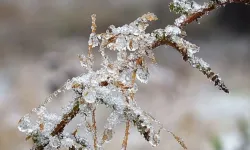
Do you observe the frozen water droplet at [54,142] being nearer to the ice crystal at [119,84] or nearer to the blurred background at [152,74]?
the ice crystal at [119,84]

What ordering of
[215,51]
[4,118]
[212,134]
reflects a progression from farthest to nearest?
[215,51] → [4,118] → [212,134]

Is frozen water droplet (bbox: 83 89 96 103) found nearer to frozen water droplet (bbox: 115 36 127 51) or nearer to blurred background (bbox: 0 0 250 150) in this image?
frozen water droplet (bbox: 115 36 127 51)

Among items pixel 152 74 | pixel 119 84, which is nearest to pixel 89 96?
pixel 119 84

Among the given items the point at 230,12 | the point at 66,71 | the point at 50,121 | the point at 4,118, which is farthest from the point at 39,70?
the point at 50,121

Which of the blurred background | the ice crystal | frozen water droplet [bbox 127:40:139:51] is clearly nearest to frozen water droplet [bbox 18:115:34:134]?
the ice crystal

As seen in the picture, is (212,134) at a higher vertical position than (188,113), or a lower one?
lower

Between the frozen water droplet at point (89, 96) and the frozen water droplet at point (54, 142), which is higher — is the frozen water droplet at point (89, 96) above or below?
above

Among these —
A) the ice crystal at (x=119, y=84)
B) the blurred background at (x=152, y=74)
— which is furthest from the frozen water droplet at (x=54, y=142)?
the blurred background at (x=152, y=74)

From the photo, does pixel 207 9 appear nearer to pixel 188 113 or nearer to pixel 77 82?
pixel 77 82

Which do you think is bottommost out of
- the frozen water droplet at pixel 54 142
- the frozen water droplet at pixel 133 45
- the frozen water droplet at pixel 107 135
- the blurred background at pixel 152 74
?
the frozen water droplet at pixel 54 142
